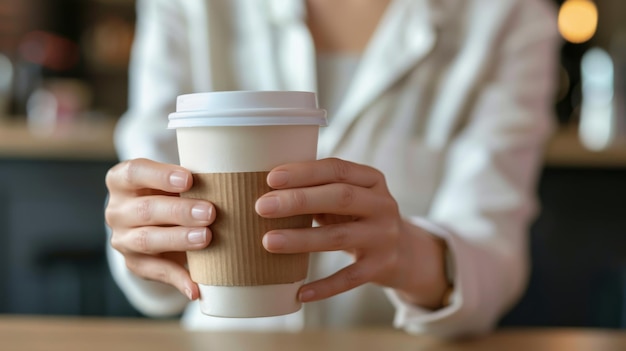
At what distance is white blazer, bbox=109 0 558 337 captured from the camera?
1.17m

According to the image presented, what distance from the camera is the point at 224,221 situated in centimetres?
61

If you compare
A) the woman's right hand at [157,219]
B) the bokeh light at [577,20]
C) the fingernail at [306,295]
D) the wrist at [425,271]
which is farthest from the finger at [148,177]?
the bokeh light at [577,20]

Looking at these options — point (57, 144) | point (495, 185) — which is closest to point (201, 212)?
point (495, 185)

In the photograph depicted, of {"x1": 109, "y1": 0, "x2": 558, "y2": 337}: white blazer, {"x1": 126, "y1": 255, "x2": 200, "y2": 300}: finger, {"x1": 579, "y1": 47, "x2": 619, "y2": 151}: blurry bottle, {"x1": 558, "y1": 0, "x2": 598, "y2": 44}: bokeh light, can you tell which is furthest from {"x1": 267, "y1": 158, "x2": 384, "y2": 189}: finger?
{"x1": 558, "y1": 0, "x2": 598, "y2": 44}: bokeh light

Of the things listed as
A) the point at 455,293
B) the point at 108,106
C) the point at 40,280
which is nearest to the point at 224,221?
the point at 455,293

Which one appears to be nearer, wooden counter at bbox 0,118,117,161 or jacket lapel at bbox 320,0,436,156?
jacket lapel at bbox 320,0,436,156

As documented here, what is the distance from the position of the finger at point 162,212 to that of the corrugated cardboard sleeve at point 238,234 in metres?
0.01

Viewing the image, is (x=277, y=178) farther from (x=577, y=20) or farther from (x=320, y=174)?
(x=577, y=20)

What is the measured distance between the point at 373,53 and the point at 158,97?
0.34 m

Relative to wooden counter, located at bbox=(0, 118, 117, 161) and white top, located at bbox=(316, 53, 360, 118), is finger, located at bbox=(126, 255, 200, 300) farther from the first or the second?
wooden counter, located at bbox=(0, 118, 117, 161)

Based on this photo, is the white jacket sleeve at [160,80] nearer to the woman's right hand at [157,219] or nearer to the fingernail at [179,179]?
the woman's right hand at [157,219]

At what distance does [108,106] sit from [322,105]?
3167 millimetres

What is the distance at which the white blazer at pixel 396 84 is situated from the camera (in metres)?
1.17

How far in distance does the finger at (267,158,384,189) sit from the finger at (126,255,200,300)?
131 millimetres
